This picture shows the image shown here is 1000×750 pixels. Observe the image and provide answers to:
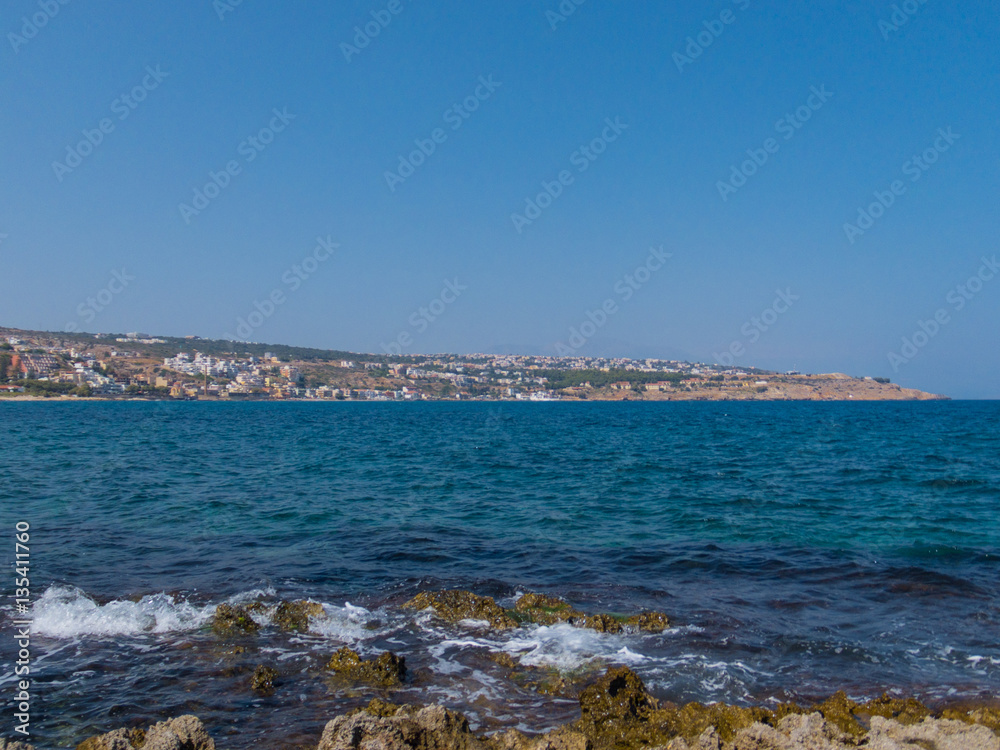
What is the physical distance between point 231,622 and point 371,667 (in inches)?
132

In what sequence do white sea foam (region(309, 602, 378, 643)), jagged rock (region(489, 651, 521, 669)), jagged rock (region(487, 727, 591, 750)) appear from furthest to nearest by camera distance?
1. white sea foam (region(309, 602, 378, 643))
2. jagged rock (region(489, 651, 521, 669))
3. jagged rock (region(487, 727, 591, 750))

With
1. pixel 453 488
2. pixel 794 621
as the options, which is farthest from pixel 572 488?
pixel 794 621

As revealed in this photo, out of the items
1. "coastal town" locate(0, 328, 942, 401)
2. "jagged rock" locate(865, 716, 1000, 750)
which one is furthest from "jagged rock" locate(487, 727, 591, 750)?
"coastal town" locate(0, 328, 942, 401)

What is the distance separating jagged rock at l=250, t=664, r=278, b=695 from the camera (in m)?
8.69

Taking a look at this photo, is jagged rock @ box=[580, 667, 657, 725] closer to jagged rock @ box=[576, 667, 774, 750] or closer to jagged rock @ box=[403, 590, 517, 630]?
jagged rock @ box=[576, 667, 774, 750]

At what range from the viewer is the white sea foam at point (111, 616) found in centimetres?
1090

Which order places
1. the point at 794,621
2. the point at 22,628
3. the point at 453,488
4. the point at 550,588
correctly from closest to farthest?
1. the point at 22,628
2. the point at 794,621
3. the point at 550,588
4. the point at 453,488

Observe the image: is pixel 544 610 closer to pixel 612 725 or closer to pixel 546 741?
pixel 612 725

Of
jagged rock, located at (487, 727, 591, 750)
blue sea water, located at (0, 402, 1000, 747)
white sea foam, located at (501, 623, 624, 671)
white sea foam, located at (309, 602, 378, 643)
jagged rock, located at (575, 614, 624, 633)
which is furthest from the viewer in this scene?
jagged rock, located at (575, 614, 624, 633)

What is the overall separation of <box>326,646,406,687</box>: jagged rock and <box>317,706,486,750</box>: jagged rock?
191 cm

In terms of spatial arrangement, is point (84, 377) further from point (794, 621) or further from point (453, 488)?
point (794, 621)

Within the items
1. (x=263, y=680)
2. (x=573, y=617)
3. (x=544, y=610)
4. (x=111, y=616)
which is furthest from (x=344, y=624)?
(x=111, y=616)

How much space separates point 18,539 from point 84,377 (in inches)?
6036

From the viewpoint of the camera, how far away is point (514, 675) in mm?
9391
